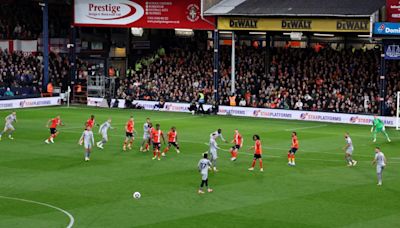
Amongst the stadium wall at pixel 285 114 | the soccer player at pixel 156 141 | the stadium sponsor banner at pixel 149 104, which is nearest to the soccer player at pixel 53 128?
the soccer player at pixel 156 141

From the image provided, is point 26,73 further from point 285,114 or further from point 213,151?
point 213,151

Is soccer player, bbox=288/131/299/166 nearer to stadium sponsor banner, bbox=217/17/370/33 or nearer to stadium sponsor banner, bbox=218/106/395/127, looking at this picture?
stadium sponsor banner, bbox=218/106/395/127

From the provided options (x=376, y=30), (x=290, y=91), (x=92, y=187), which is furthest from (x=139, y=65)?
(x=92, y=187)

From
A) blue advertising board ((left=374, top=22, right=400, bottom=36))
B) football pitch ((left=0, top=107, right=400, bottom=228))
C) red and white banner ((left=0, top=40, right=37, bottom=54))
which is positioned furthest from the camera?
red and white banner ((left=0, top=40, right=37, bottom=54))

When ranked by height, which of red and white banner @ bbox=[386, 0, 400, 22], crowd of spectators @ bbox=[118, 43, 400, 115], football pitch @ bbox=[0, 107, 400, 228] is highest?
red and white banner @ bbox=[386, 0, 400, 22]

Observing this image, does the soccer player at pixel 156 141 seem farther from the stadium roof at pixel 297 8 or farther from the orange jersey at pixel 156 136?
the stadium roof at pixel 297 8

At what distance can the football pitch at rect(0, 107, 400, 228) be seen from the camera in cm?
3466

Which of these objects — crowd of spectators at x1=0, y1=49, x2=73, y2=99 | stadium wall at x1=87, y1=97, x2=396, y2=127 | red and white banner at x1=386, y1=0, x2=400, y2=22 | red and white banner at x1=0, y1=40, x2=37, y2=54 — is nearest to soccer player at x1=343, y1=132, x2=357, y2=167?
stadium wall at x1=87, y1=97, x2=396, y2=127

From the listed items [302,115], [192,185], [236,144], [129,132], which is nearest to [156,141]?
[129,132]

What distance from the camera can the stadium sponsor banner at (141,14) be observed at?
7738cm

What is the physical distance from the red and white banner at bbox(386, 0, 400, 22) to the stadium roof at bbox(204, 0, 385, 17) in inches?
41.9

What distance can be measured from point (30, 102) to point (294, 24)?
24.8 m

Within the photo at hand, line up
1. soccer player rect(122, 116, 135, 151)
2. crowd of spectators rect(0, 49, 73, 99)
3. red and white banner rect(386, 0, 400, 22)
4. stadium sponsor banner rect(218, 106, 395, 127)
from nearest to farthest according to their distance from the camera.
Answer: soccer player rect(122, 116, 135, 151) → red and white banner rect(386, 0, 400, 22) → stadium sponsor banner rect(218, 106, 395, 127) → crowd of spectators rect(0, 49, 73, 99)

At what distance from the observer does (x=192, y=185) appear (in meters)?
41.7
